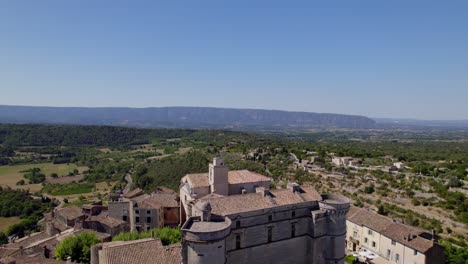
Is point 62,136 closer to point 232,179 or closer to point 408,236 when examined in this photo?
point 232,179

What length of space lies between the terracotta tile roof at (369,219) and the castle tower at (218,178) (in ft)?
70.4

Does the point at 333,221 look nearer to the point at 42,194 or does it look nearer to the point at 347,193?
the point at 347,193

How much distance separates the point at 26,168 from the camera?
426 ft

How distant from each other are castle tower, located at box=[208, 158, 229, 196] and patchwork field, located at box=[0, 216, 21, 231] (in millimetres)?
58065

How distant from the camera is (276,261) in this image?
113 ft

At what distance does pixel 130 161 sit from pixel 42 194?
132 feet

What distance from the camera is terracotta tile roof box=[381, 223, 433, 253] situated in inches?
1612

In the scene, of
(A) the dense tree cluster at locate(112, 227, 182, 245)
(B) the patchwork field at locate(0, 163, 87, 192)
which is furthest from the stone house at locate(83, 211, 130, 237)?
(B) the patchwork field at locate(0, 163, 87, 192)

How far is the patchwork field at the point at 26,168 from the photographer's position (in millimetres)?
109000

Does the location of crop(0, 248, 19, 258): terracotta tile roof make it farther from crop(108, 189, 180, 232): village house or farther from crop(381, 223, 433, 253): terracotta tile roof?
crop(381, 223, 433, 253): terracotta tile roof

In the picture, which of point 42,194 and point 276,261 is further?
point 42,194

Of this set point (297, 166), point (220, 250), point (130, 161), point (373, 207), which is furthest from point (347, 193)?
point (130, 161)

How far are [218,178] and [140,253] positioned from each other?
1372 centimetres

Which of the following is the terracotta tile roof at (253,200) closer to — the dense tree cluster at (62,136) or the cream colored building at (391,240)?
the cream colored building at (391,240)
